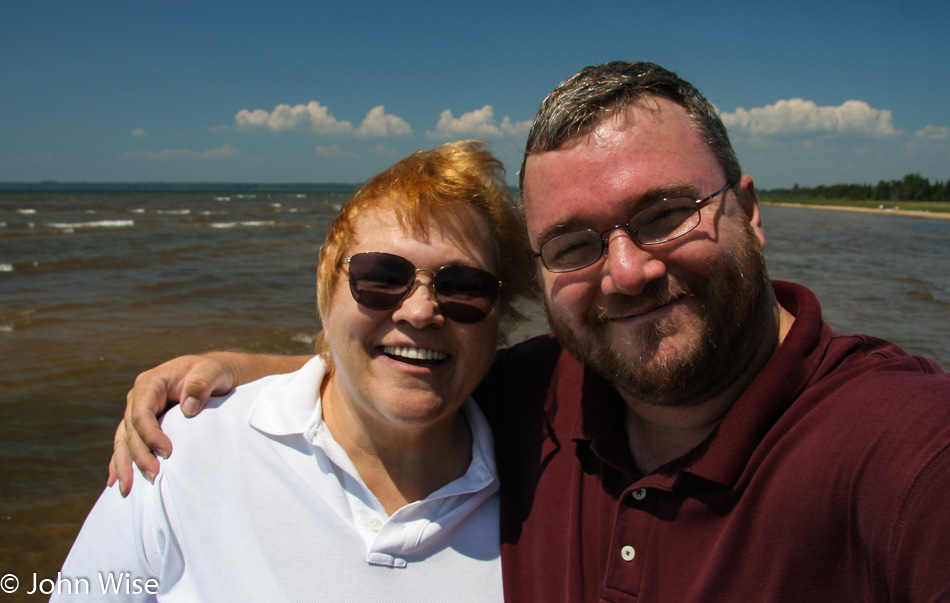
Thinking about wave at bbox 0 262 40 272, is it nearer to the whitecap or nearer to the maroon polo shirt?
the whitecap

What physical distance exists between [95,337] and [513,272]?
8.11 m

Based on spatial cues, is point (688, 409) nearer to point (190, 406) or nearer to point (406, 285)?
point (406, 285)

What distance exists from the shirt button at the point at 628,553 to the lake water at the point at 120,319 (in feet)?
12.9

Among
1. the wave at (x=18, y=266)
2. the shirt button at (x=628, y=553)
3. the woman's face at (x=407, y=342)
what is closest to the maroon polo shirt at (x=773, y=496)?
the shirt button at (x=628, y=553)

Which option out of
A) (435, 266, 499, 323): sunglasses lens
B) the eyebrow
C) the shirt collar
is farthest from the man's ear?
the shirt collar

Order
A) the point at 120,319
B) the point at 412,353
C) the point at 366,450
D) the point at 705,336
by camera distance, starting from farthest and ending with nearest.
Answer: the point at 120,319 < the point at 366,450 < the point at 412,353 < the point at 705,336

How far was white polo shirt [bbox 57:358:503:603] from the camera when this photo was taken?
6.18 ft

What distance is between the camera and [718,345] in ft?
6.01

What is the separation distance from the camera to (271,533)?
1.91 m

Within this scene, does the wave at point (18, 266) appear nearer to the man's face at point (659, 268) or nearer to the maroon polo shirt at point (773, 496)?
the maroon polo shirt at point (773, 496)

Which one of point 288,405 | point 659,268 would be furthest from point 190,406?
point 659,268

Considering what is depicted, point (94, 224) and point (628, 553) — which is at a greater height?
point (94, 224)

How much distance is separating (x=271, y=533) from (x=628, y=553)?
1.18 m

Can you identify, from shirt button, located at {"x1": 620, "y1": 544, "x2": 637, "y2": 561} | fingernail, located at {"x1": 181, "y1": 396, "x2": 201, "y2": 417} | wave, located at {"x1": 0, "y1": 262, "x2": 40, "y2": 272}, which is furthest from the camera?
wave, located at {"x1": 0, "y1": 262, "x2": 40, "y2": 272}
